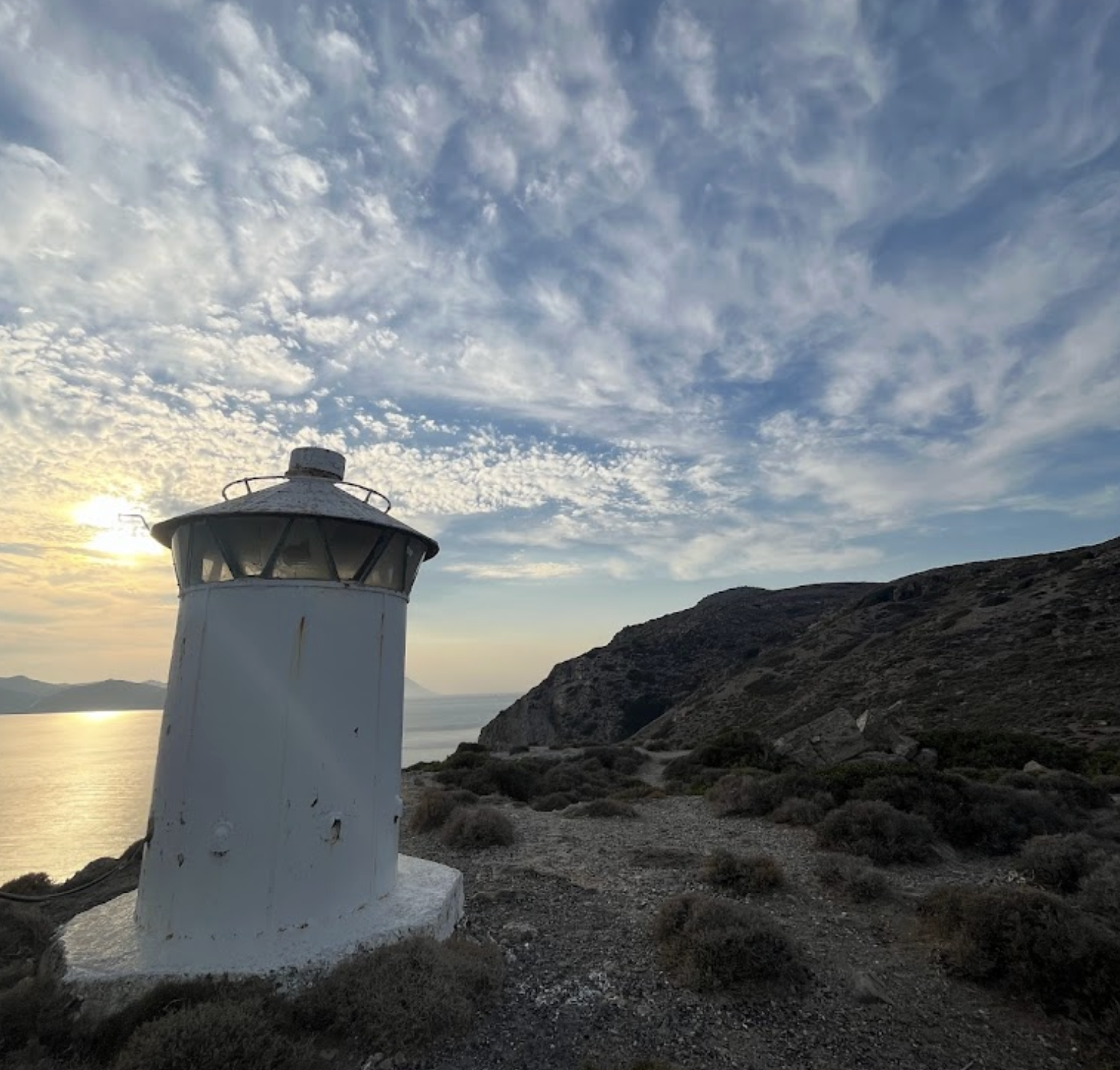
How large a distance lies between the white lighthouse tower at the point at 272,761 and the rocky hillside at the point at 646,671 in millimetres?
38944

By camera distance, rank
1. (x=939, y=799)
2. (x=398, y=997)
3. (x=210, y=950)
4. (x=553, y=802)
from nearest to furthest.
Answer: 1. (x=398, y=997)
2. (x=210, y=950)
3. (x=939, y=799)
4. (x=553, y=802)

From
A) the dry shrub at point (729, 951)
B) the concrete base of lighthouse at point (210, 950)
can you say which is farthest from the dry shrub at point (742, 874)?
the concrete base of lighthouse at point (210, 950)

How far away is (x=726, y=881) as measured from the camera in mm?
9289

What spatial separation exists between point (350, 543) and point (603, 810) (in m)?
10.3

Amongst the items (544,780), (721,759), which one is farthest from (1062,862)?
(721,759)

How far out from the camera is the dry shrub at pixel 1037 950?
5.78 m

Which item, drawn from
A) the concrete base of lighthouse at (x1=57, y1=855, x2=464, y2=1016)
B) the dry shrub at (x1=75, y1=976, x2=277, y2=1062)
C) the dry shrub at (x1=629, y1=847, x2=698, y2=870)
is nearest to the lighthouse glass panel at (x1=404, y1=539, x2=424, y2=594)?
the concrete base of lighthouse at (x1=57, y1=855, x2=464, y2=1016)

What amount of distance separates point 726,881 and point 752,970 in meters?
3.04

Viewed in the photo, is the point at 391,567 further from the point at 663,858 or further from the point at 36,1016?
the point at 663,858

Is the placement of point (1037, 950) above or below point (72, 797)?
below

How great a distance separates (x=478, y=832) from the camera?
12000 millimetres

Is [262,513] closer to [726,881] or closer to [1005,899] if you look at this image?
[726,881]

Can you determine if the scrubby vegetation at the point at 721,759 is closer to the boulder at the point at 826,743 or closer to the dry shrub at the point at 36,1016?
the boulder at the point at 826,743

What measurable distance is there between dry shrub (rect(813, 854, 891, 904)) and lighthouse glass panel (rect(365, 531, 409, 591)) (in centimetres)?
710
